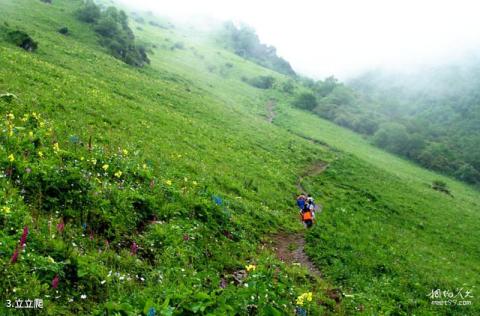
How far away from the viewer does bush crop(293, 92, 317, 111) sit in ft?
320

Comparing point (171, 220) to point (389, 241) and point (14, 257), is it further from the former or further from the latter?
point (389, 241)

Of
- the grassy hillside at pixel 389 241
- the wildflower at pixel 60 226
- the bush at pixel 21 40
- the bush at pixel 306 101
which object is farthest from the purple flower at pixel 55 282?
the bush at pixel 306 101

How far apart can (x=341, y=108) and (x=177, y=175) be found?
3408 inches

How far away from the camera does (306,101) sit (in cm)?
9850

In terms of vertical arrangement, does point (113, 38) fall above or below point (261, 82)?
below

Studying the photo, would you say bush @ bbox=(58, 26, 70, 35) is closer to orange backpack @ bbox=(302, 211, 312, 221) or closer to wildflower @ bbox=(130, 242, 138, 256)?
orange backpack @ bbox=(302, 211, 312, 221)

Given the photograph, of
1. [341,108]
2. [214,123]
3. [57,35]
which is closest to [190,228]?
[214,123]

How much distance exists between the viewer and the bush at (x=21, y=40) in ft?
113

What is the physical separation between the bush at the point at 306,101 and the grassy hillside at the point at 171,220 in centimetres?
6142

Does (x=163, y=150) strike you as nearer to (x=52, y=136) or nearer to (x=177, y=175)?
(x=177, y=175)

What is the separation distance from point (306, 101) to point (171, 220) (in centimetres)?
8994

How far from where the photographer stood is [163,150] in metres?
20.3

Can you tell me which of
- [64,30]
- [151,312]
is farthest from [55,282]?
[64,30]

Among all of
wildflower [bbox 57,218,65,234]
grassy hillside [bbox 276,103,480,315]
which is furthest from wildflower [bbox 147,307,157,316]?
grassy hillside [bbox 276,103,480,315]
